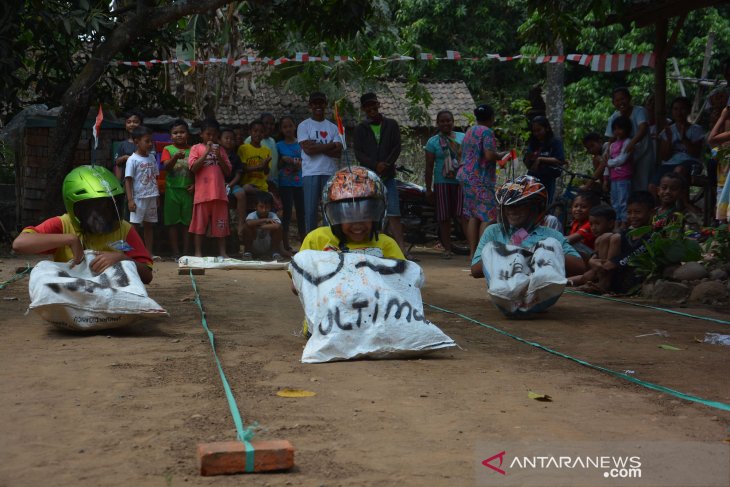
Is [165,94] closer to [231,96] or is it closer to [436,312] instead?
[231,96]

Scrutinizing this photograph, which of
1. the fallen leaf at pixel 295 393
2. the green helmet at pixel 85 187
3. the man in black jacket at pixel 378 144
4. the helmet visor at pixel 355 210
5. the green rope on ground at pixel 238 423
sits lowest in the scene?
the fallen leaf at pixel 295 393

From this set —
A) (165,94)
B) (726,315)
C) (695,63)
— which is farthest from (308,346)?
(695,63)

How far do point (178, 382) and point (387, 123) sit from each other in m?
7.36

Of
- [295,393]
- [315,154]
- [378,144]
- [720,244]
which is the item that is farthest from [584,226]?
[295,393]

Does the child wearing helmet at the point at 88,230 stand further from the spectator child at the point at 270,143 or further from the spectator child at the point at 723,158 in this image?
the spectator child at the point at 270,143

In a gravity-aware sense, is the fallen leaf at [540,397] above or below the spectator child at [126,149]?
below

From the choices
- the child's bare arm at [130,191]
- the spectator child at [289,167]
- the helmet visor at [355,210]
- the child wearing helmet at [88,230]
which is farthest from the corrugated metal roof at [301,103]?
the helmet visor at [355,210]

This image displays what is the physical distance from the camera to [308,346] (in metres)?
5.30

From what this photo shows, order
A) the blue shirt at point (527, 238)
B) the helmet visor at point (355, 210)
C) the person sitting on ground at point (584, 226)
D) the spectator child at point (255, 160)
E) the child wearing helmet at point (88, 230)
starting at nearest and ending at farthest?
the helmet visor at point (355, 210) → the child wearing helmet at point (88, 230) → the blue shirt at point (527, 238) → the person sitting on ground at point (584, 226) → the spectator child at point (255, 160)

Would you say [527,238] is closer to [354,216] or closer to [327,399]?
[354,216]

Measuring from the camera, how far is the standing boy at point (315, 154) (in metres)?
11.5

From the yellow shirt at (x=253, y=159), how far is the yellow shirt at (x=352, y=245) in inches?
259

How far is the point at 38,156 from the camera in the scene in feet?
42.7

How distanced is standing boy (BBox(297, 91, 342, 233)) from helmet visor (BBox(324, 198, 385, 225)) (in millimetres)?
5698
